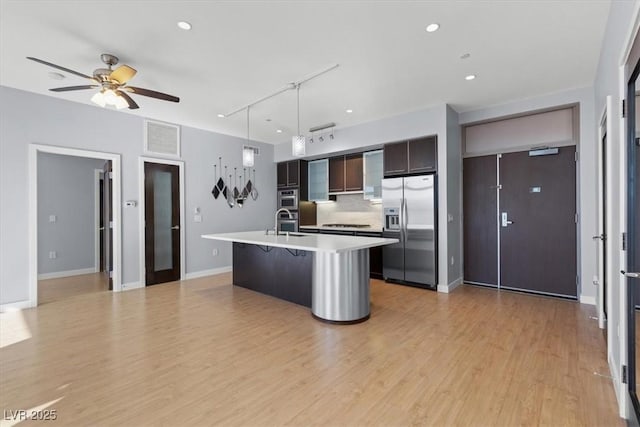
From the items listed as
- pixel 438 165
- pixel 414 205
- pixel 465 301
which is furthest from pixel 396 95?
pixel 465 301

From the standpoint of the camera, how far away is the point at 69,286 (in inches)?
201

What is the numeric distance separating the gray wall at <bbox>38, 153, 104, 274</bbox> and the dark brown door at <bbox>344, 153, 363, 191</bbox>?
5.22 metres

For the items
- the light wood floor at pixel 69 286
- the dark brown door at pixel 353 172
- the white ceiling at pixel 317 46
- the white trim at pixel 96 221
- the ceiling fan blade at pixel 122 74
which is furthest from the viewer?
the white trim at pixel 96 221

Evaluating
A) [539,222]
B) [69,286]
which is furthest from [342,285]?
[69,286]

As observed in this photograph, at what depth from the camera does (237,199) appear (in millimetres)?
6371

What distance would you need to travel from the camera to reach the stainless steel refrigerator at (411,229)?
462 cm

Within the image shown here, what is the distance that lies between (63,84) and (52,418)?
12.3ft

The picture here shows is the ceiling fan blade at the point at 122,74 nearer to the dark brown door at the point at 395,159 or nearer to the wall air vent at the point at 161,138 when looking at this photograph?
the wall air vent at the point at 161,138

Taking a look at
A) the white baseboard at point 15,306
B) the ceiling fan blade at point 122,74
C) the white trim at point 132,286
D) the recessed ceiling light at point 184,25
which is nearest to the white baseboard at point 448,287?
the recessed ceiling light at point 184,25

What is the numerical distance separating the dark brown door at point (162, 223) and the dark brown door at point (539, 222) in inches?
212

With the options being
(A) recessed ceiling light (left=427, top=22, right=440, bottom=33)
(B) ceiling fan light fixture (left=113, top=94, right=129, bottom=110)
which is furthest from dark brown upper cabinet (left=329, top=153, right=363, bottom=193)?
(B) ceiling fan light fixture (left=113, top=94, right=129, bottom=110)

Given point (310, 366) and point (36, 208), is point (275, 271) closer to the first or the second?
point (310, 366)

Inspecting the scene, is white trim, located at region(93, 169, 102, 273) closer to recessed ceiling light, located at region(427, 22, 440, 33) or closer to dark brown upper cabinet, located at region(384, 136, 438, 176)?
dark brown upper cabinet, located at region(384, 136, 438, 176)

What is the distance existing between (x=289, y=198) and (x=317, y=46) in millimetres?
4205
